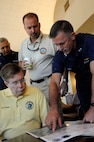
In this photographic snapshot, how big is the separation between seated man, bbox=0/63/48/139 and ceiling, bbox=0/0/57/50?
135 inches

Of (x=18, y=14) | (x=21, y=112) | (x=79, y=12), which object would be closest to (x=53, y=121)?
(x=21, y=112)

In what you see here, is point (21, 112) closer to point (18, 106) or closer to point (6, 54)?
point (18, 106)

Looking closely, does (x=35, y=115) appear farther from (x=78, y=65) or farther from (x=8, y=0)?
(x=8, y=0)

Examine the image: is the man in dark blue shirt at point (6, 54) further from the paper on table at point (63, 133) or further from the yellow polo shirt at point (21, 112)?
the paper on table at point (63, 133)

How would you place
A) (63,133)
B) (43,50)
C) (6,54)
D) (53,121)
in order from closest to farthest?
1. (63,133)
2. (53,121)
3. (43,50)
4. (6,54)

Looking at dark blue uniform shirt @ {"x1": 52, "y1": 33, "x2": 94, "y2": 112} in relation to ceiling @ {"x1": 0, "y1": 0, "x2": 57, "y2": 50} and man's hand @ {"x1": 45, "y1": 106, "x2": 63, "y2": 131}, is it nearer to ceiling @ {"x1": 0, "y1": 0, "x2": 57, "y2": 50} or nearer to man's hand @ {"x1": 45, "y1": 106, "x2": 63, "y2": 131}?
man's hand @ {"x1": 45, "y1": 106, "x2": 63, "y2": 131}

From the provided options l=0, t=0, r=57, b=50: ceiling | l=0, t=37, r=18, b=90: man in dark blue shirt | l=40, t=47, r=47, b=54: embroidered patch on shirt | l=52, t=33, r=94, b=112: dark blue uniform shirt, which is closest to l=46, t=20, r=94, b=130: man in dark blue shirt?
l=52, t=33, r=94, b=112: dark blue uniform shirt

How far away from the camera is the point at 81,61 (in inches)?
67.8

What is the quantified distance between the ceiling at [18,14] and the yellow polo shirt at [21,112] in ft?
11.4

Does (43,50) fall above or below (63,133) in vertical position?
above

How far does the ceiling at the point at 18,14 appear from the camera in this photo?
16.4 feet

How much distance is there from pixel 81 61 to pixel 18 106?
0.56 m

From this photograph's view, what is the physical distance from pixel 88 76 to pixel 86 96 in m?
0.20

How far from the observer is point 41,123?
1.74 meters
